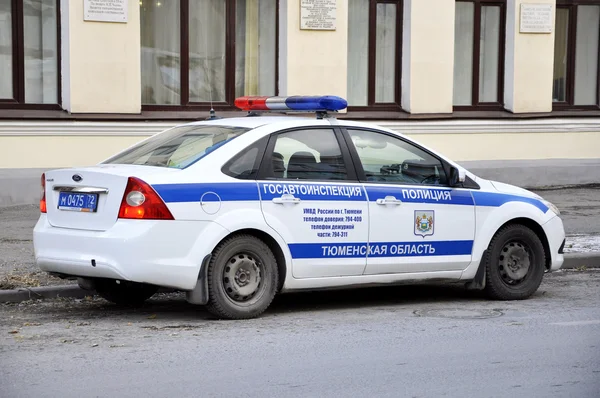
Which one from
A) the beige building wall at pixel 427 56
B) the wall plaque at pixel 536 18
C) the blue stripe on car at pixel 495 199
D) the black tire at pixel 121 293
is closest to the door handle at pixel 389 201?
the blue stripe on car at pixel 495 199

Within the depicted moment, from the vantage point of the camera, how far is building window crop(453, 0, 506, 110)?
19.3 meters

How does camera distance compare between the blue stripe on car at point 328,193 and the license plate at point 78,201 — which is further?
the license plate at point 78,201

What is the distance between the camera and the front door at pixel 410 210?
8.79m

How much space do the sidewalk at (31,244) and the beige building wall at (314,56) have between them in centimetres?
397

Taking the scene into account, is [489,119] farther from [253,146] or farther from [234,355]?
[234,355]

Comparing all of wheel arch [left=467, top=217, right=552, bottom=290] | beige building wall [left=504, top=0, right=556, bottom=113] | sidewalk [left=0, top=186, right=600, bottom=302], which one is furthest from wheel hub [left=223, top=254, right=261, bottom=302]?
beige building wall [left=504, top=0, right=556, bottom=113]

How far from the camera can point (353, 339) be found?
7.57 m

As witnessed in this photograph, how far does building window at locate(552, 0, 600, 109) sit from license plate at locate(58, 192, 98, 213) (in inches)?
521

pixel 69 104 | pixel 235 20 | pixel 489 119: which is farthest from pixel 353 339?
pixel 489 119

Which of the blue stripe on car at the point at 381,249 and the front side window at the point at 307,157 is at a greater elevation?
the front side window at the point at 307,157

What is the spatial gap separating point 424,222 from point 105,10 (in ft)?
27.4

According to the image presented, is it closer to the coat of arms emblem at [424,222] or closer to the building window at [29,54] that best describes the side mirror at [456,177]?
the coat of arms emblem at [424,222]

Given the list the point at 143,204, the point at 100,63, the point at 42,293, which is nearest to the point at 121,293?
the point at 42,293

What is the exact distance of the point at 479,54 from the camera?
19484 mm
